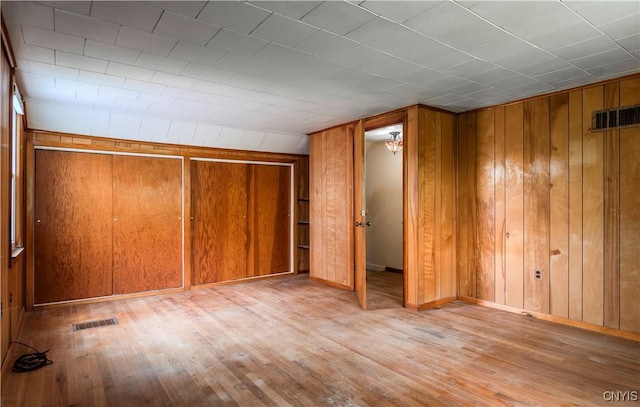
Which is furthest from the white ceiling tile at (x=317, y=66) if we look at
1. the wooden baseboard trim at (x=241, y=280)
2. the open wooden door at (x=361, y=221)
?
the wooden baseboard trim at (x=241, y=280)

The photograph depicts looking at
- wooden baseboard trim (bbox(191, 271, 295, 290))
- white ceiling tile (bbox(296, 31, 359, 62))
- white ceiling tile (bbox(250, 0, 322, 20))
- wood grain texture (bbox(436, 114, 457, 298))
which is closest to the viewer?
white ceiling tile (bbox(250, 0, 322, 20))

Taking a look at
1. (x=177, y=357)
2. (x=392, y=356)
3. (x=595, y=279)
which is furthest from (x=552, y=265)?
(x=177, y=357)

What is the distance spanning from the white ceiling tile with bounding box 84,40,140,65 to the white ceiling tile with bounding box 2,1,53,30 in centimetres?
28

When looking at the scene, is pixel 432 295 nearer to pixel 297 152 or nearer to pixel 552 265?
pixel 552 265

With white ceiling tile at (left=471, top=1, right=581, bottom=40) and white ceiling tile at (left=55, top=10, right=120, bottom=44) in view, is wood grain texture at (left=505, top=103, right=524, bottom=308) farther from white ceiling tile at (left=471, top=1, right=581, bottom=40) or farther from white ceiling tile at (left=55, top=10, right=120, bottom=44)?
white ceiling tile at (left=55, top=10, right=120, bottom=44)

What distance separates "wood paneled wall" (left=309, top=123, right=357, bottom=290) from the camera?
5102mm

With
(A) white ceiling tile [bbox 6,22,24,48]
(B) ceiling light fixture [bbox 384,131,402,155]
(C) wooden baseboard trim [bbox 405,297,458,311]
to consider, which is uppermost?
(A) white ceiling tile [bbox 6,22,24,48]

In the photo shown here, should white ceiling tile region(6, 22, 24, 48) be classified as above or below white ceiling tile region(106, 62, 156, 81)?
below

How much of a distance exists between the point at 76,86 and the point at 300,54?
2.20 m

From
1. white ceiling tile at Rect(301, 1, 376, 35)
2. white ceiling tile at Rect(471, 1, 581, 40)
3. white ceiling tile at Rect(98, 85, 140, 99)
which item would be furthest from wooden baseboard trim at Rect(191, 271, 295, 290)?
white ceiling tile at Rect(471, 1, 581, 40)

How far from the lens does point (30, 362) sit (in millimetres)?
2793

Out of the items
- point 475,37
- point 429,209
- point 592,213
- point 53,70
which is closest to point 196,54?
point 53,70

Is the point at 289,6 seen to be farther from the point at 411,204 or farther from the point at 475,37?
the point at 411,204

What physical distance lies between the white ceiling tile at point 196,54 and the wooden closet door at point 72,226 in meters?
2.70
